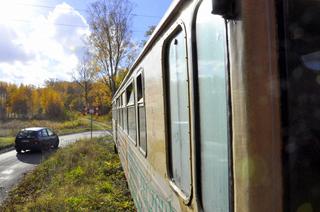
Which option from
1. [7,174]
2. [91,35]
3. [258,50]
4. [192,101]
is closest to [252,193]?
[258,50]

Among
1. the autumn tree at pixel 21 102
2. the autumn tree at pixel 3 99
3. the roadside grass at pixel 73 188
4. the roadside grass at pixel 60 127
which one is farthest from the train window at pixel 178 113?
the autumn tree at pixel 21 102

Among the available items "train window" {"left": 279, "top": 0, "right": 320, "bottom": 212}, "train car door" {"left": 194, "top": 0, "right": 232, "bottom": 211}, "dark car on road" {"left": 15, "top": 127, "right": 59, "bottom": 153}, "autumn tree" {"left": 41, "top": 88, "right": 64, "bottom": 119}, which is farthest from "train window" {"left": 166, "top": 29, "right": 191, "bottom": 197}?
"autumn tree" {"left": 41, "top": 88, "right": 64, "bottom": 119}

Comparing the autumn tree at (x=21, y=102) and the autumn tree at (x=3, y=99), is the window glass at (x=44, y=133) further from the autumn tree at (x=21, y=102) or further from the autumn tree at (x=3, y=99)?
the autumn tree at (x=21, y=102)

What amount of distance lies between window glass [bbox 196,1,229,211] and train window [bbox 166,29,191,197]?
0.88 feet

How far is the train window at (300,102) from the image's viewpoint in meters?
1.30

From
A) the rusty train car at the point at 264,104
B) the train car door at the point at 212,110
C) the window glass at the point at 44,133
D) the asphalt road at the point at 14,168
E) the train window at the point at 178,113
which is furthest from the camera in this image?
the window glass at the point at 44,133

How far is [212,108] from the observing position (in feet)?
5.43

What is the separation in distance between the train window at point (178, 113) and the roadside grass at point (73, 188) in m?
5.62

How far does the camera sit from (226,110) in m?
1.49

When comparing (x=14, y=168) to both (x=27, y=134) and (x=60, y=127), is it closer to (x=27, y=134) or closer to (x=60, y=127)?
(x=27, y=134)

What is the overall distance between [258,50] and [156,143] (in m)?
1.96

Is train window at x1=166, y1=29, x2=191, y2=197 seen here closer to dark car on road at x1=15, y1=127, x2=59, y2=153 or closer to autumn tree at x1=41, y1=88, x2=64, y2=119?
dark car on road at x1=15, y1=127, x2=59, y2=153

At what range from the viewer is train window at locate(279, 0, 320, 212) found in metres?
1.30

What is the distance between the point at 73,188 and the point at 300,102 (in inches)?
358
